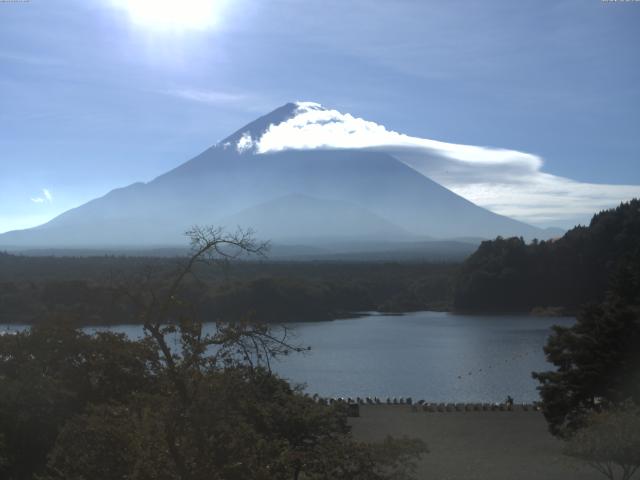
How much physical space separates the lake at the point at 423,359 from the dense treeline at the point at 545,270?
4951 millimetres

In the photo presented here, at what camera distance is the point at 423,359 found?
28266mm

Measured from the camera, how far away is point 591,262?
1858 inches

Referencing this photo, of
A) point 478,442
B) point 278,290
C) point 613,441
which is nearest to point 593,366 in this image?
point 478,442

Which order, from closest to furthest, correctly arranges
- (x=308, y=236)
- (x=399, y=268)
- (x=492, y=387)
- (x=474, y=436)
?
(x=474, y=436) < (x=492, y=387) < (x=399, y=268) < (x=308, y=236)

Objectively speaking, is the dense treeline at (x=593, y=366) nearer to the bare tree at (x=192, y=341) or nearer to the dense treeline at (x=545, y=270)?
the bare tree at (x=192, y=341)

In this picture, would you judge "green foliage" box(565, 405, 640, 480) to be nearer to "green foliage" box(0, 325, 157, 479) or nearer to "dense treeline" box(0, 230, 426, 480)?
"dense treeline" box(0, 230, 426, 480)

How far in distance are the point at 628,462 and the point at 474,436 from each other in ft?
18.6

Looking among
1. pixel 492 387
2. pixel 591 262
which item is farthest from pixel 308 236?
pixel 492 387

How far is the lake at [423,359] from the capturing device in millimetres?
21812

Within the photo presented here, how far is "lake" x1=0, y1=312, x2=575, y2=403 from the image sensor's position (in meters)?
21.8

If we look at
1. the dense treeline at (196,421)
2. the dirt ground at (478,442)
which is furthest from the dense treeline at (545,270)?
the dense treeline at (196,421)

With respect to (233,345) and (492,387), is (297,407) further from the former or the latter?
(492,387)

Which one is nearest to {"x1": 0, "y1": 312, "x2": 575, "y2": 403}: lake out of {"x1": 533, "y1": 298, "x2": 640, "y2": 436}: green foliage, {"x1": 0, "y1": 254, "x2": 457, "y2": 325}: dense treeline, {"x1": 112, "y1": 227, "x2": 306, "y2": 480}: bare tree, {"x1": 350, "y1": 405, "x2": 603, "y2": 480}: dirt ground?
{"x1": 0, "y1": 254, "x2": 457, "y2": 325}: dense treeline

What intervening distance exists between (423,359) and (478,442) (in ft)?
48.5
